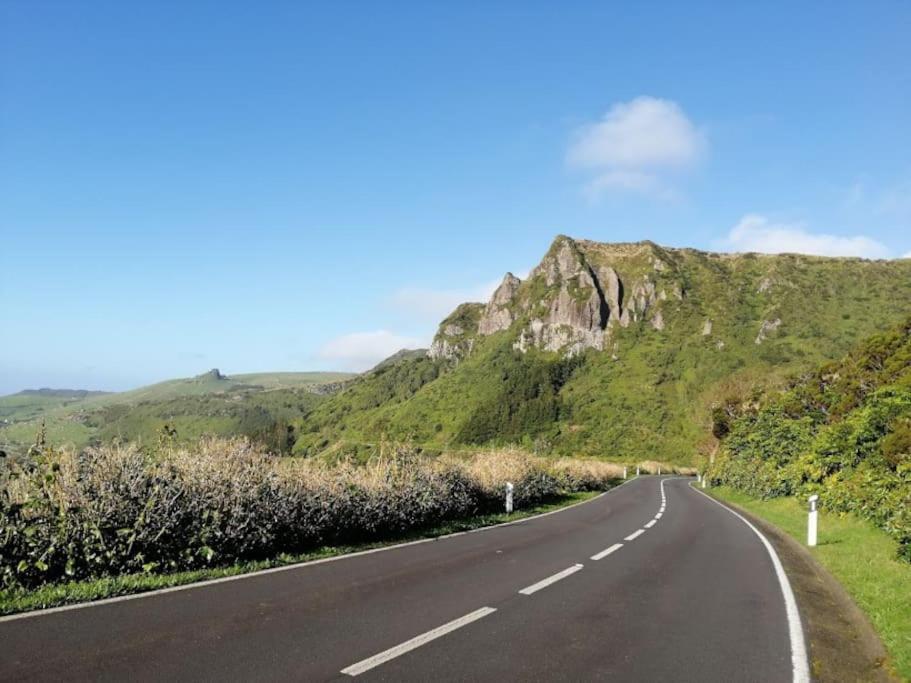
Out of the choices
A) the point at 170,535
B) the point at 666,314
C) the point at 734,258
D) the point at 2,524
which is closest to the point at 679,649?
the point at 170,535

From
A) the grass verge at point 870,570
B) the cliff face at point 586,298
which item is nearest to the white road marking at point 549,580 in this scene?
the grass verge at point 870,570

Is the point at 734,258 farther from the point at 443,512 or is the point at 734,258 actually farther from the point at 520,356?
the point at 443,512

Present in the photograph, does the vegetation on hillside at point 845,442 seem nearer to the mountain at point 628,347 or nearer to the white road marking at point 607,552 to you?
the white road marking at point 607,552

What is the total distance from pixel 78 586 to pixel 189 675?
3.11 m

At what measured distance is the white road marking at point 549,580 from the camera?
7829 mm

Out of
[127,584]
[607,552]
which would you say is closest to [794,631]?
[607,552]

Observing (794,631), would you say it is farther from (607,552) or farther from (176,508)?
(176,508)

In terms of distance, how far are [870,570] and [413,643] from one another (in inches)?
331

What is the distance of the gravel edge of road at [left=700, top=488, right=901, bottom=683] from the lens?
5500 mm

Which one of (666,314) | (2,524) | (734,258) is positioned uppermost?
(734,258)

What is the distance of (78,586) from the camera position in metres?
6.62

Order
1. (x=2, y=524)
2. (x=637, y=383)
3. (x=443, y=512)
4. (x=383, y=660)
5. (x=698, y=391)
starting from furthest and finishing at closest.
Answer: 1. (x=637, y=383)
2. (x=698, y=391)
3. (x=443, y=512)
4. (x=2, y=524)
5. (x=383, y=660)

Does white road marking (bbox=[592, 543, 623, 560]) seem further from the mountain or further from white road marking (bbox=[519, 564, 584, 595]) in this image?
the mountain

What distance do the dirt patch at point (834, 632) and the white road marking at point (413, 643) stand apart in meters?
3.27
